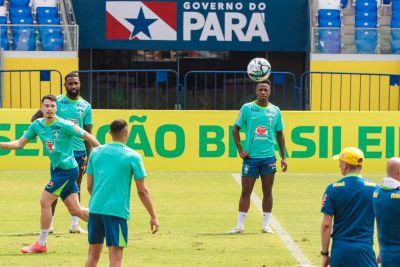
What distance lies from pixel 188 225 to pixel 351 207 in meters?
6.00

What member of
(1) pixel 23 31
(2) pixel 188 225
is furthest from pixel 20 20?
(2) pixel 188 225

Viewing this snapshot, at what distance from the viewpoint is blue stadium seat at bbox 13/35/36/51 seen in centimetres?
2750

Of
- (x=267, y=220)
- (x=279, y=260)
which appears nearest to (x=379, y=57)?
(x=267, y=220)

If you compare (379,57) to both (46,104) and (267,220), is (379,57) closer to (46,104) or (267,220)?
(267,220)

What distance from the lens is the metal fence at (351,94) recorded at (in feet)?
87.5

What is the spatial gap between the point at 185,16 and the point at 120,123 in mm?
20884

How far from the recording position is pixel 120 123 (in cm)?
922

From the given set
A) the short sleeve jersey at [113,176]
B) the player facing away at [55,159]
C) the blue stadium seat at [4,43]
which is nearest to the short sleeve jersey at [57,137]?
the player facing away at [55,159]

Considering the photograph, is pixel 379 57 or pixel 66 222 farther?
pixel 379 57

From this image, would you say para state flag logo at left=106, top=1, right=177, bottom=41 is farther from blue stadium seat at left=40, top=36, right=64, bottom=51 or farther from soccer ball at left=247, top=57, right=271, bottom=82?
soccer ball at left=247, top=57, right=271, bottom=82

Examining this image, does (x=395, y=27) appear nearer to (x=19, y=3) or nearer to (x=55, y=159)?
(x=19, y=3)

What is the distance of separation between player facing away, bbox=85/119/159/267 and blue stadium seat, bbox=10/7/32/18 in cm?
2029

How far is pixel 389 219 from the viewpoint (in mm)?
8555

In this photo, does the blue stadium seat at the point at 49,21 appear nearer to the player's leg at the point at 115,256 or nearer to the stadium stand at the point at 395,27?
the stadium stand at the point at 395,27
